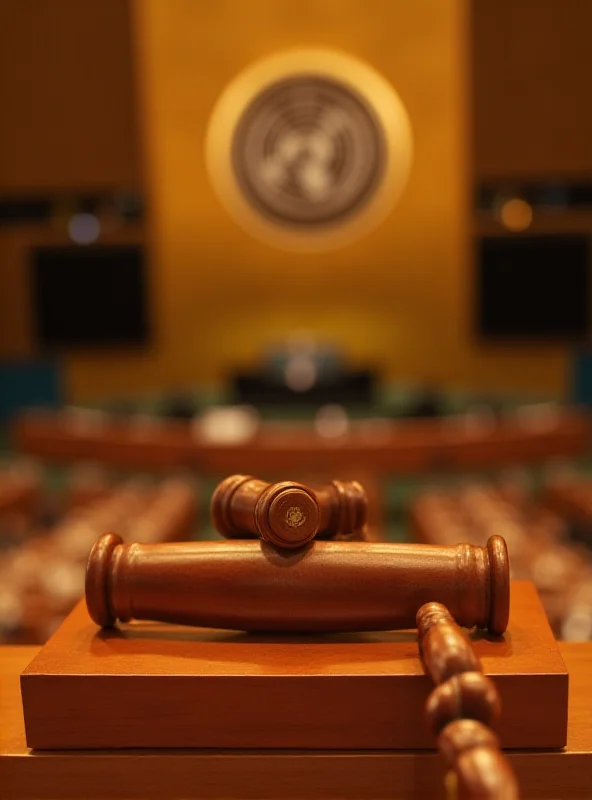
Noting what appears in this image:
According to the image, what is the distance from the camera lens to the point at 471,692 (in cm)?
63

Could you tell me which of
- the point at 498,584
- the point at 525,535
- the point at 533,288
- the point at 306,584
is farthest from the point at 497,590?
the point at 533,288

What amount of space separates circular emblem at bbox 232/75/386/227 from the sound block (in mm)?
8380

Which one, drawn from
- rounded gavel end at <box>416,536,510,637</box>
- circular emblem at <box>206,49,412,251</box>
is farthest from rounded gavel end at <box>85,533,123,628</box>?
circular emblem at <box>206,49,412,251</box>

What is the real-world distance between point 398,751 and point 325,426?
4.31 meters

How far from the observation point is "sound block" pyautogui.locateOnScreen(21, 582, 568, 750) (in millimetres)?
750

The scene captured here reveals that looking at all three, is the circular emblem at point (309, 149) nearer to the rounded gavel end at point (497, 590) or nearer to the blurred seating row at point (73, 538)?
the blurred seating row at point (73, 538)

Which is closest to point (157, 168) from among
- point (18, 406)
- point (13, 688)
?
point (18, 406)

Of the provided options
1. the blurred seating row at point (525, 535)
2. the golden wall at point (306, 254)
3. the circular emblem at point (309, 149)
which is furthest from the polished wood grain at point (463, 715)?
the circular emblem at point (309, 149)

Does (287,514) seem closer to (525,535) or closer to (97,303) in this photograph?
(525,535)

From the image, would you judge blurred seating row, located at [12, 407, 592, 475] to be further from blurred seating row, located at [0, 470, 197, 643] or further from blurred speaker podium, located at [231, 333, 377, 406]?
blurred speaker podium, located at [231, 333, 377, 406]

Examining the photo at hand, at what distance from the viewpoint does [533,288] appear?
863cm

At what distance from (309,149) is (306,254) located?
1077mm

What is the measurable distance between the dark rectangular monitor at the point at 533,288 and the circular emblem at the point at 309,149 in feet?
4.03

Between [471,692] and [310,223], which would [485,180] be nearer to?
[310,223]
